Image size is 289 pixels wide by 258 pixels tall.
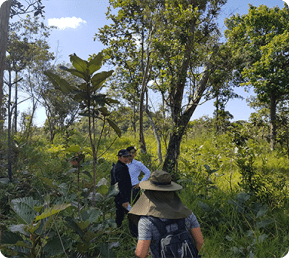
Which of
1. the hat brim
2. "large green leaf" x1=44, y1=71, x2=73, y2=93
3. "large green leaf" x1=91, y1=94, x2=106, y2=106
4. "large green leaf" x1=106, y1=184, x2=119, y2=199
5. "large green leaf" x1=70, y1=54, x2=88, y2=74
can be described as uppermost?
"large green leaf" x1=70, y1=54, x2=88, y2=74

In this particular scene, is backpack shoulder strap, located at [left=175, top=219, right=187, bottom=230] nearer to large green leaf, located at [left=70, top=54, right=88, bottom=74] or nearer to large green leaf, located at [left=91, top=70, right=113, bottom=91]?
large green leaf, located at [left=91, top=70, right=113, bottom=91]

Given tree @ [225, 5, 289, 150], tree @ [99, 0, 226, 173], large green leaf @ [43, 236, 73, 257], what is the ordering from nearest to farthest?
1. large green leaf @ [43, 236, 73, 257]
2. tree @ [99, 0, 226, 173]
3. tree @ [225, 5, 289, 150]

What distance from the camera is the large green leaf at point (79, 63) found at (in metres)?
1.78

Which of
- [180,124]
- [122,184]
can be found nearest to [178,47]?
[180,124]

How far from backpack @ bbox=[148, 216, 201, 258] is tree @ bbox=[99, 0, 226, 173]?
3723 mm

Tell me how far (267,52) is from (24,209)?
13.8 meters

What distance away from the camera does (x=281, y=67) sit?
1146 centimetres

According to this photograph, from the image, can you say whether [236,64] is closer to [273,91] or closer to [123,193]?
[123,193]

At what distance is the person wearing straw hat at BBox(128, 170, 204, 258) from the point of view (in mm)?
1694

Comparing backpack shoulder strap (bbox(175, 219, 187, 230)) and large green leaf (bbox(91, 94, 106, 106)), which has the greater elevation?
large green leaf (bbox(91, 94, 106, 106))

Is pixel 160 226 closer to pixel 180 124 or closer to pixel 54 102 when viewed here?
pixel 180 124

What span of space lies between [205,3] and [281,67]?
27.1 feet

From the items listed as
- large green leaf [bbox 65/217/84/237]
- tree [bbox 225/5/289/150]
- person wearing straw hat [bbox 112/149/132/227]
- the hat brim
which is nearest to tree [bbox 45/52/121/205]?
the hat brim

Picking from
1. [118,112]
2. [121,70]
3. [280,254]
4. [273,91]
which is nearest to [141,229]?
[280,254]
